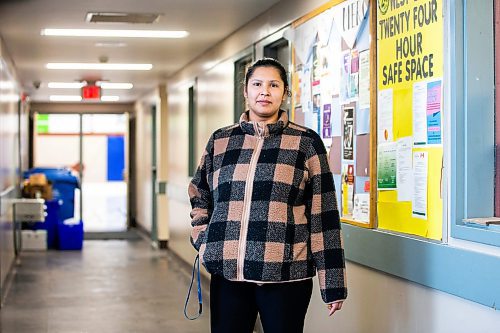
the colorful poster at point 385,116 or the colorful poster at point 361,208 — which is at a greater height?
the colorful poster at point 385,116

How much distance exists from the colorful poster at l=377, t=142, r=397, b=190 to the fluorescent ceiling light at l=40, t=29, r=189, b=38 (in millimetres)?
3669

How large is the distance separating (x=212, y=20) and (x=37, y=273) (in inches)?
168

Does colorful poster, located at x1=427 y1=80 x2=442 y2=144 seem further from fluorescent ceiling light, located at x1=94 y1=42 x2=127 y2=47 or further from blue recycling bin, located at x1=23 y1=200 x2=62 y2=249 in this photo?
blue recycling bin, located at x1=23 y1=200 x2=62 y2=249

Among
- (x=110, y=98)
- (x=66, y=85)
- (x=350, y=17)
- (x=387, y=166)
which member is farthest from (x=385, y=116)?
(x=110, y=98)

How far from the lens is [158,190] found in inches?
462

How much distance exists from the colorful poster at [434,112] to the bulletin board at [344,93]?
56 cm

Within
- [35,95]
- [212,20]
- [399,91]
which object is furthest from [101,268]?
[399,91]

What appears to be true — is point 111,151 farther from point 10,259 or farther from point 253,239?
point 253,239

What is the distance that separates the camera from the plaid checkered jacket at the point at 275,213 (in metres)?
2.79

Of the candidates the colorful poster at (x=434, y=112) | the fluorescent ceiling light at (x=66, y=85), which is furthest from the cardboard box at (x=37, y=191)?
the colorful poster at (x=434, y=112)

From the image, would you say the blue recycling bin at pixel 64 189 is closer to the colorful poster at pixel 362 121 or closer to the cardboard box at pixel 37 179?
the cardboard box at pixel 37 179

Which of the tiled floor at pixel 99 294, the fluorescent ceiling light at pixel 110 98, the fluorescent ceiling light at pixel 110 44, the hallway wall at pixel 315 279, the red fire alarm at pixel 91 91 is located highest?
the fluorescent ceiling light at pixel 110 98

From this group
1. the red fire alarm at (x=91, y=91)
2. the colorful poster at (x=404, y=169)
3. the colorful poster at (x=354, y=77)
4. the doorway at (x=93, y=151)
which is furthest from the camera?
the doorway at (x=93, y=151)

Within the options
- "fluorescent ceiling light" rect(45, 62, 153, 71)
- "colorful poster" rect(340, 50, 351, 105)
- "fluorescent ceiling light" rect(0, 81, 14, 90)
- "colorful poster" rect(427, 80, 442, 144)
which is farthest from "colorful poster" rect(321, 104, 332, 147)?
"fluorescent ceiling light" rect(45, 62, 153, 71)
